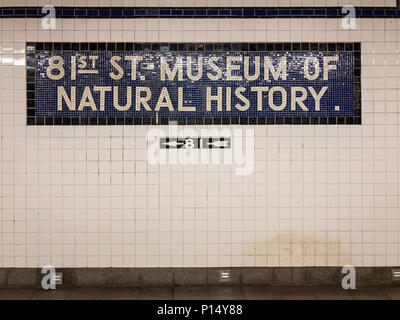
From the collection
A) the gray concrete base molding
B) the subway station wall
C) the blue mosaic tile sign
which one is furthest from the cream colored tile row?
the gray concrete base molding

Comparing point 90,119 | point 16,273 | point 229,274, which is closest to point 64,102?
point 90,119

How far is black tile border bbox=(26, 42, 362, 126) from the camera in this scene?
19.4ft

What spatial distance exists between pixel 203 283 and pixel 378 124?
10.1 ft

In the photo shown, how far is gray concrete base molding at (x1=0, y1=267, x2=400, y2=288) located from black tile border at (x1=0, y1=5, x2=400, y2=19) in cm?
328

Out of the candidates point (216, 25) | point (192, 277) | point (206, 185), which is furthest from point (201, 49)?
point (192, 277)

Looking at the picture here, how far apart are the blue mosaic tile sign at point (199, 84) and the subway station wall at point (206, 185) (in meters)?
0.21

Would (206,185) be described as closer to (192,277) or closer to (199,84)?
(192,277)

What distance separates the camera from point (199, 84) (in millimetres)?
5945

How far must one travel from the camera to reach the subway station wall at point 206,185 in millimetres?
5898

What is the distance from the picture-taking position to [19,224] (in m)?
5.89

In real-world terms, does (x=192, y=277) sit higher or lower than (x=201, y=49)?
lower

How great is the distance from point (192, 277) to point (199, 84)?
8.21ft

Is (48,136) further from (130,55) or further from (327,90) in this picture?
(327,90)
